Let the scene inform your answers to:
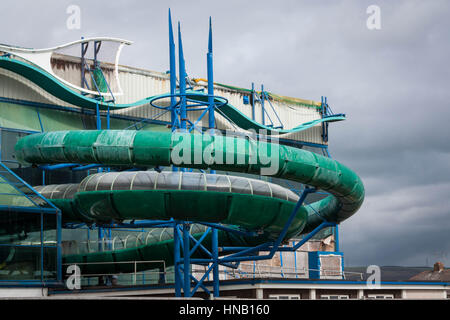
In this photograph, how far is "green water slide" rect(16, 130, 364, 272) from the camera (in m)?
22.9

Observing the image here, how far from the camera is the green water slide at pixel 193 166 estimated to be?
75.2 feet

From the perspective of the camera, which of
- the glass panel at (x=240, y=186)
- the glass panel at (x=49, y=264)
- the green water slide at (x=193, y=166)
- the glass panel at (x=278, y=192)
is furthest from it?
the glass panel at (x=49, y=264)

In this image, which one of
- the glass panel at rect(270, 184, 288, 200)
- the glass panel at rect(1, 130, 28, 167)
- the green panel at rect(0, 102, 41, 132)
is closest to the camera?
the glass panel at rect(270, 184, 288, 200)

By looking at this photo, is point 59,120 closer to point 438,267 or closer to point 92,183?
point 92,183

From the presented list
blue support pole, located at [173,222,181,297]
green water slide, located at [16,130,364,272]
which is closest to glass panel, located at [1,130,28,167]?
blue support pole, located at [173,222,181,297]

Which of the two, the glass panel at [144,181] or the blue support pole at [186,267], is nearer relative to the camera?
the glass panel at [144,181]

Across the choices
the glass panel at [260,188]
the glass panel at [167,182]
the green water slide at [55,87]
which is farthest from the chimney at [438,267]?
the glass panel at [167,182]

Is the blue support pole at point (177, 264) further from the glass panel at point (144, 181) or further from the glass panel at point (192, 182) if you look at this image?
the glass panel at point (144, 181)

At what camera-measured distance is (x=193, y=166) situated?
23047 mm

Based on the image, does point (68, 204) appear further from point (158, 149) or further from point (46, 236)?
point (158, 149)

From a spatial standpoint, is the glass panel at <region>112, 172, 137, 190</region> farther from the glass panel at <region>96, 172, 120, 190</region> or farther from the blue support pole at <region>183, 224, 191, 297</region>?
the blue support pole at <region>183, 224, 191, 297</region>

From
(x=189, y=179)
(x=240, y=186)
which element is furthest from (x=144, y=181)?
(x=240, y=186)
